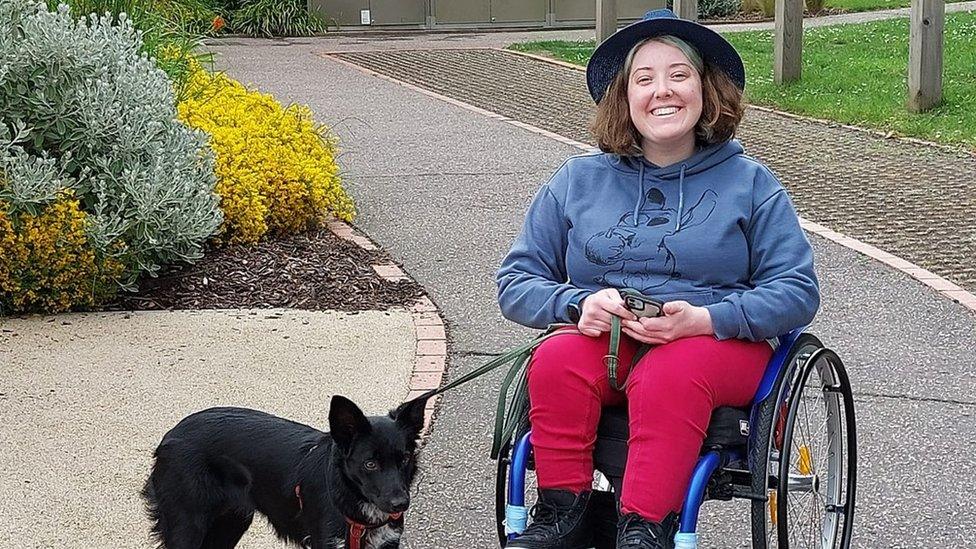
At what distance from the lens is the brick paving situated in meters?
7.46

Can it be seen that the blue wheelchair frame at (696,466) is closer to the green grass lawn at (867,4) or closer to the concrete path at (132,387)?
the concrete path at (132,387)

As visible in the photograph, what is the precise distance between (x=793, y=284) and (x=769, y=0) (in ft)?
63.3

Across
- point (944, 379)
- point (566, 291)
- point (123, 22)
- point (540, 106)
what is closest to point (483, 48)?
point (540, 106)

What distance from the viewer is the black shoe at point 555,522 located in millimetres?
3100

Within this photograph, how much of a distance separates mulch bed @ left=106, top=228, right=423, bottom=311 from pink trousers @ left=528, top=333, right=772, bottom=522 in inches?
119

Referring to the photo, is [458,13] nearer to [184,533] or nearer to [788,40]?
Result: [788,40]

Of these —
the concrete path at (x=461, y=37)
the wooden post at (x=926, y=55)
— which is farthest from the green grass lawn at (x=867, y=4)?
the wooden post at (x=926, y=55)

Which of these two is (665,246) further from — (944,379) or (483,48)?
(483,48)

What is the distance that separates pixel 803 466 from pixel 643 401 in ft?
2.15

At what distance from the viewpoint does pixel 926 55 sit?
10.8 m

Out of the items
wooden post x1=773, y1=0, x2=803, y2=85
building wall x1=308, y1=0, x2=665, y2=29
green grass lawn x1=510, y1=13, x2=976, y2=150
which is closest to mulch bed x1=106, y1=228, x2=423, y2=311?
green grass lawn x1=510, y1=13, x2=976, y2=150

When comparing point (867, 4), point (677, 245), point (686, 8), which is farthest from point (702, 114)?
point (867, 4)

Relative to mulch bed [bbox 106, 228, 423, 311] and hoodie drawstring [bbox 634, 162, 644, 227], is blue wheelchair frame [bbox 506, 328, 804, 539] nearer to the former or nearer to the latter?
hoodie drawstring [bbox 634, 162, 644, 227]

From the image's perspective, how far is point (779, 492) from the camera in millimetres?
2910
